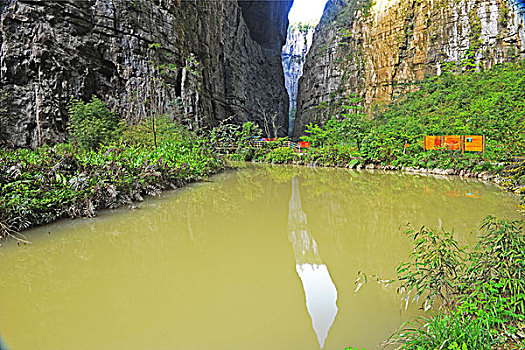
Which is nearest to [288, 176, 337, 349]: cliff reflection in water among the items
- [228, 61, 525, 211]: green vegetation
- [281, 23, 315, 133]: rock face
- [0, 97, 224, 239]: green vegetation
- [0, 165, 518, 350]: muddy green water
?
[0, 165, 518, 350]: muddy green water

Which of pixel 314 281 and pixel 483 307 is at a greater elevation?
pixel 483 307

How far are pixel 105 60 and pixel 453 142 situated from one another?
1286 centimetres

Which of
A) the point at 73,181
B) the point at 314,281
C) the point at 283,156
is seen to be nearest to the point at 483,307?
the point at 314,281

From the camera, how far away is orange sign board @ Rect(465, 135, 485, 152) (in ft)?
28.3

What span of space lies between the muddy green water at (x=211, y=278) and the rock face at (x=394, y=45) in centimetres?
1915

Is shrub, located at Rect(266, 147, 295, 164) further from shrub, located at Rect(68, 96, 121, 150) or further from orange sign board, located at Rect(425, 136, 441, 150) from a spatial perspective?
shrub, located at Rect(68, 96, 121, 150)

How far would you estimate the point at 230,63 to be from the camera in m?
22.5

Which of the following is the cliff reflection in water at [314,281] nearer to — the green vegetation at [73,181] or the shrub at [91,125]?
the green vegetation at [73,181]

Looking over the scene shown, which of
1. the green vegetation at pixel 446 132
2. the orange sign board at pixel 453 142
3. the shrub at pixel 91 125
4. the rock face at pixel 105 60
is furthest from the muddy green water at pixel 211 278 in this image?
the rock face at pixel 105 60

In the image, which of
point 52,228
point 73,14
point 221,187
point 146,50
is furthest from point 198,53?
point 52,228

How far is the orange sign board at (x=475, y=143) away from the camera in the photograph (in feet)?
28.3

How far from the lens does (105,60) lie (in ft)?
40.8

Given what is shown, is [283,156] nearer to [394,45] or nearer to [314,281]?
[314,281]

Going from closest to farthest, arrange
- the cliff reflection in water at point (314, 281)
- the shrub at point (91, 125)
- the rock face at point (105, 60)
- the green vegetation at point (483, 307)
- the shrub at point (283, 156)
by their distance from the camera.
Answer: the green vegetation at point (483, 307) < the cliff reflection in water at point (314, 281) < the shrub at point (91, 125) < the rock face at point (105, 60) < the shrub at point (283, 156)
